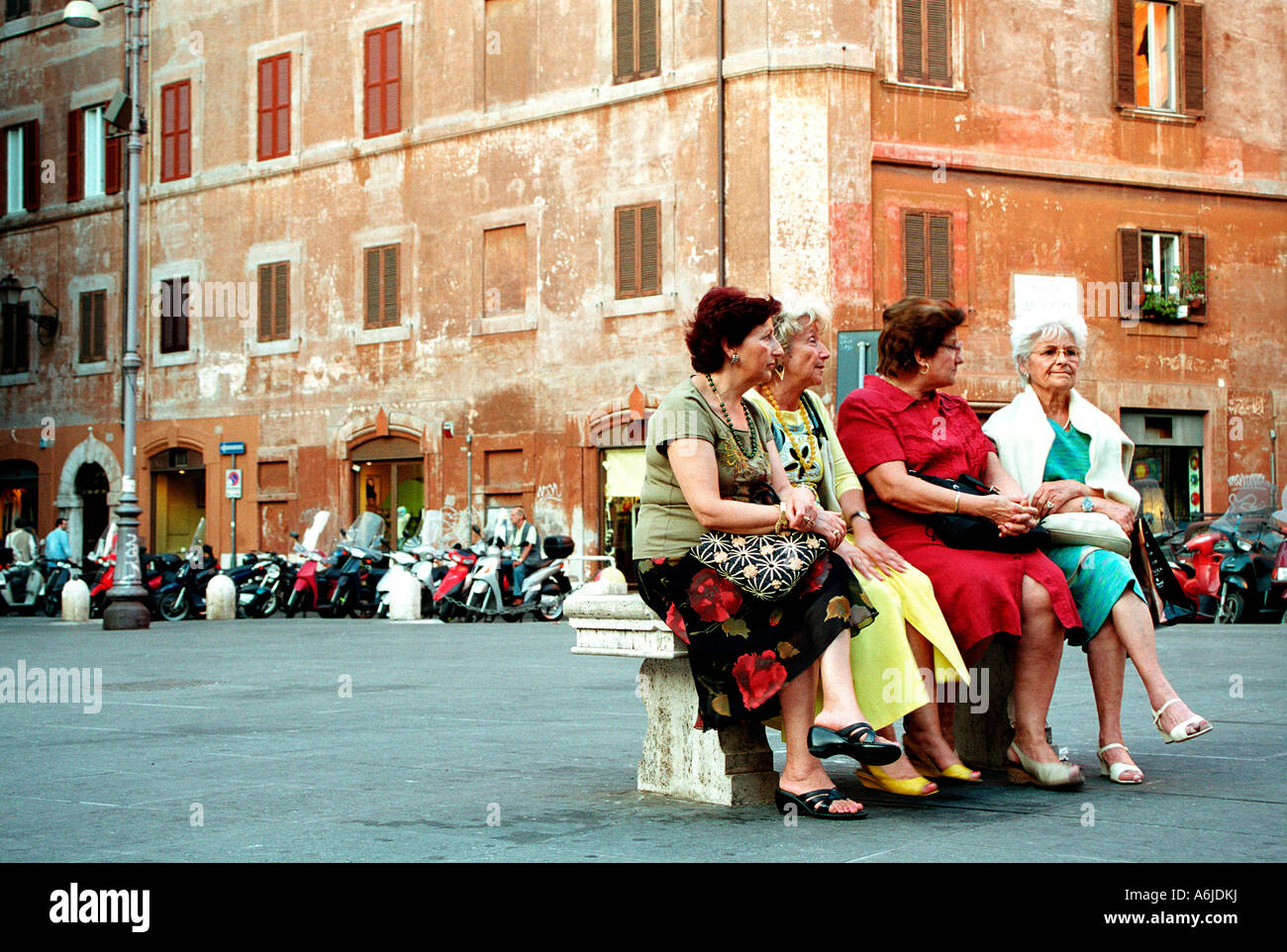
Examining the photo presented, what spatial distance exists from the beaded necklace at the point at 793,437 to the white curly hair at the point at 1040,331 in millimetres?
922

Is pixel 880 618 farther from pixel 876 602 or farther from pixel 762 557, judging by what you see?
pixel 762 557

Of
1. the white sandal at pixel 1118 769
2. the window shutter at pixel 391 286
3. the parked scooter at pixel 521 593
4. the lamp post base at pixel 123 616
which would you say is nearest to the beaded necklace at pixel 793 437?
the white sandal at pixel 1118 769

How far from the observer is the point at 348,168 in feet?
90.0

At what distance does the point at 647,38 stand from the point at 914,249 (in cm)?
511

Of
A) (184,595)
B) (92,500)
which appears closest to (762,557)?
(184,595)

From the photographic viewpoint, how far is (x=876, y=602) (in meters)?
5.23

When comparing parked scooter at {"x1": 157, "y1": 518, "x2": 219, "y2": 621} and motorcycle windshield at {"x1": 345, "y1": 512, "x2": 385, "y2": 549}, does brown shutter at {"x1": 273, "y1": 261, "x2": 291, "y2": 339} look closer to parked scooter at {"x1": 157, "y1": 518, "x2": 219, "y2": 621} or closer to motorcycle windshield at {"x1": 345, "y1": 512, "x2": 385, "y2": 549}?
motorcycle windshield at {"x1": 345, "y1": 512, "x2": 385, "y2": 549}

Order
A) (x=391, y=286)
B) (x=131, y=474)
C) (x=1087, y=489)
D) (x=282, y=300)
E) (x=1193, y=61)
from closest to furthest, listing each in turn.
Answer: (x=1087, y=489), (x=131, y=474), (x=1193, y=61), (x=391, y=286), (x=282, y=300)

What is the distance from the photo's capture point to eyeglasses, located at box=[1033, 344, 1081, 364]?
19.9 ft

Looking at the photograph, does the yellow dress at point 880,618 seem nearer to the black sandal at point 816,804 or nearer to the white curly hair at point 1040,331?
the black sandal at point 816,804
